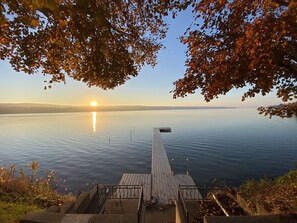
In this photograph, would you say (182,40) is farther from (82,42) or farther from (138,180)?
(138,180)

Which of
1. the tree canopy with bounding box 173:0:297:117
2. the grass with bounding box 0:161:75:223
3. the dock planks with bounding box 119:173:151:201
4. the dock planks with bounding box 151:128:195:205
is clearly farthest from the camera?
the dock planks with bounding box 119:173:151:201

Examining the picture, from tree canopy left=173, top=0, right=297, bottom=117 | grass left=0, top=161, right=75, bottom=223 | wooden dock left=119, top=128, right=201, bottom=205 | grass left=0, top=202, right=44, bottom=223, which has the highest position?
tree canopy left=173, top=0, right=297, bottom=117

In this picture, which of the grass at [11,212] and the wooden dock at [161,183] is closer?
the grass at [11,212]

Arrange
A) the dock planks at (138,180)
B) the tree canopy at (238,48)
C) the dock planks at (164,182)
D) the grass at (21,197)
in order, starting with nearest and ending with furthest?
the tree canopy at (238,48) < the grass at (21,197) < the dock planks at (164,182) < the dock planks at (138,180)

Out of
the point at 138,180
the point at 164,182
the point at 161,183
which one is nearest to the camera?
the point at 161,183

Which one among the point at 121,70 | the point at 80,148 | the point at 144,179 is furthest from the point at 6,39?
the point at 80,148

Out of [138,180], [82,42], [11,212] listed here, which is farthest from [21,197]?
[138,180]

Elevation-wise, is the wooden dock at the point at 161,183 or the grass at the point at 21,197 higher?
the grass at the point at 21,197

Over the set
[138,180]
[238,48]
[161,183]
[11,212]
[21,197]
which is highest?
[238,48]

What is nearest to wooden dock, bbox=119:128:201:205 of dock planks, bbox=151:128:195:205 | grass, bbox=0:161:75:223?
dock planks, bbox=151:128:195:205

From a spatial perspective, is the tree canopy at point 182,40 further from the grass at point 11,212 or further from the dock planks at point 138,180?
the dock planks at point 138,180

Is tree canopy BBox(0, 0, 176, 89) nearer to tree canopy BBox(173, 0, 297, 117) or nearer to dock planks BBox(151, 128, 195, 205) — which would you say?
tree canopy BBox(173, 0, 297, 117)

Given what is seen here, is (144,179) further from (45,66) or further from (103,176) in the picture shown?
(45,66)

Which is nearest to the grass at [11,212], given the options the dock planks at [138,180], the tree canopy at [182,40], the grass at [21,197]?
the grass at [21,197]
